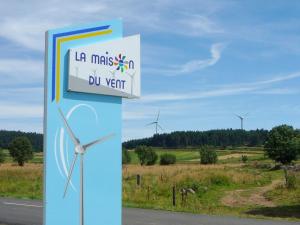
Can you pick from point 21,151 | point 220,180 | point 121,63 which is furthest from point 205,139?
point 121,63

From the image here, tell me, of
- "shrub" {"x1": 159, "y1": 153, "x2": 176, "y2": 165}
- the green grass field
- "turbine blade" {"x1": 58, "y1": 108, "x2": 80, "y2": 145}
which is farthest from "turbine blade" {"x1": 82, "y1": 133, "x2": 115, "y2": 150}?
"shrub" {"x1": 159, "y1": 153, "x2": 176, "y2": 165}

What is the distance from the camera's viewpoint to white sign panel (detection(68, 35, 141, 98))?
7426mm

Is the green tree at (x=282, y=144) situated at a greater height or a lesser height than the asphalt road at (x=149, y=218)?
greater

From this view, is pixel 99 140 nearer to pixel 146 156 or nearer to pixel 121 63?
pixel 121 63

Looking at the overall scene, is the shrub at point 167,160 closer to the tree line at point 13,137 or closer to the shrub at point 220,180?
the shrub at point 220,180

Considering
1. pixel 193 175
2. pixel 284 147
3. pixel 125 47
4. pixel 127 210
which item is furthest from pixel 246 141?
pixel 125 47

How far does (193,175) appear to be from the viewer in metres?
37.6

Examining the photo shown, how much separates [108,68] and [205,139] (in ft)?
532

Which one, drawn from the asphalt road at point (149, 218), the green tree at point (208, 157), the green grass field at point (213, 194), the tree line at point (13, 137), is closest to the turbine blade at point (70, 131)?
the asphalt road at point (149, 218)

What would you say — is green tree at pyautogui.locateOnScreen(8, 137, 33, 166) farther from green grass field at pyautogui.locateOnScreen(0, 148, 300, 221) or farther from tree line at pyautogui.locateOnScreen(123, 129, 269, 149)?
tree line at pyautogui.locateOnScreen(123, 129, 269, 149)

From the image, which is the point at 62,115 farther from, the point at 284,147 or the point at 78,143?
the point at 284,147

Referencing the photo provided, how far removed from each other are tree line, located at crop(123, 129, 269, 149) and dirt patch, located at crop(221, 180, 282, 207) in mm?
125144

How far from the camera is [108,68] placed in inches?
311

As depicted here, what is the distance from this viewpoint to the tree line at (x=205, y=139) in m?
159
